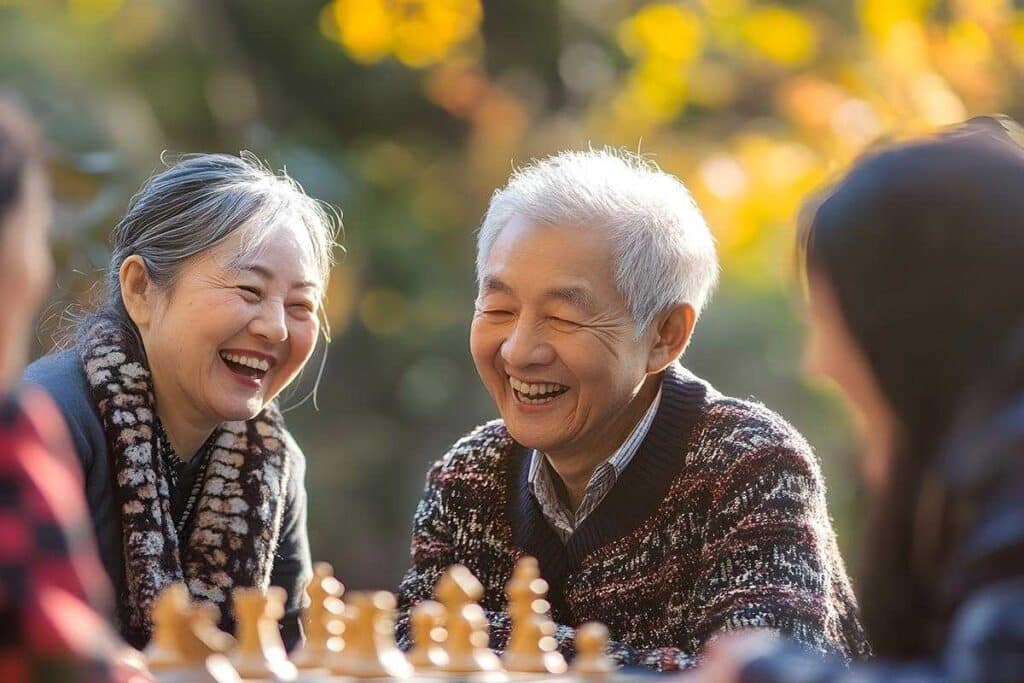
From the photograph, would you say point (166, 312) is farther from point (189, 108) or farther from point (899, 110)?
point (189, 108)

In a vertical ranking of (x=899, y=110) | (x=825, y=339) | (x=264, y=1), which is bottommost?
(x=825, y=339)

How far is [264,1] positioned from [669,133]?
282 cm

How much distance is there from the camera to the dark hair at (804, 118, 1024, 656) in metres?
1.80

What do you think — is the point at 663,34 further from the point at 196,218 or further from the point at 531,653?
the point at 531,653

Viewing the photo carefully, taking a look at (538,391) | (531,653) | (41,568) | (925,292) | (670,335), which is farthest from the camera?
(670,335)

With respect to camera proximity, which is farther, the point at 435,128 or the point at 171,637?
the point at 435,128

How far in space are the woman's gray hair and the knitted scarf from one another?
0.16 meters

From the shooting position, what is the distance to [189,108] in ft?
32.2

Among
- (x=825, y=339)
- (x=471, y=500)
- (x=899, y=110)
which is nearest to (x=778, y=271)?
(x=899, y=110)

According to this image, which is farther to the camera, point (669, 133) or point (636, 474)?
point (669, 133)

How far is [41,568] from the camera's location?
1470 mm

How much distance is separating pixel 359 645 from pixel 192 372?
4.17 feet

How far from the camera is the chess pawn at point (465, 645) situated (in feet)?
7.40

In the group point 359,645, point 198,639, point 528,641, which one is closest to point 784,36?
point 528,641
